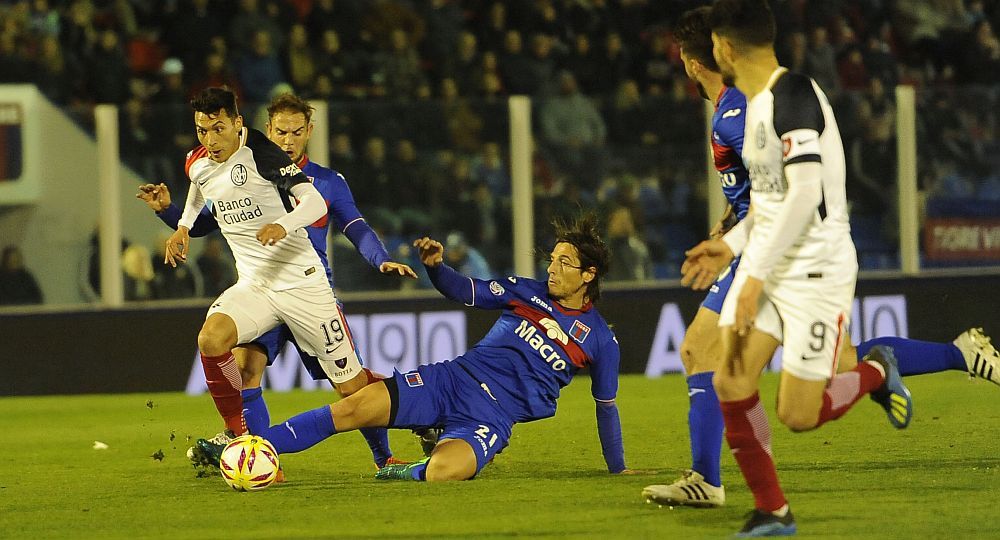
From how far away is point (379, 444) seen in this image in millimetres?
6883

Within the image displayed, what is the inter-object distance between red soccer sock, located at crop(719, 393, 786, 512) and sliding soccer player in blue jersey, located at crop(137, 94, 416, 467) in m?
2.14

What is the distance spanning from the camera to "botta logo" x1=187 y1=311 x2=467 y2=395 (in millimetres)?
11453

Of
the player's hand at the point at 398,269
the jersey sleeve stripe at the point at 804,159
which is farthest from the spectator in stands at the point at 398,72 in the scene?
the jersey sleeve stripe at the point at 804,159

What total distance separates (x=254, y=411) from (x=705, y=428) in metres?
2.47

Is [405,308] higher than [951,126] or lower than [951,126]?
lower

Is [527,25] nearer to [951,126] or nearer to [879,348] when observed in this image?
[951,126]

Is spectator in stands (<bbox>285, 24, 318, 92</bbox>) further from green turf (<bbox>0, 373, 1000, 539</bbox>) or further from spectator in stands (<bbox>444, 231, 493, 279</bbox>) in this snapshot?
green turf (<bbox>0, 373, 1000, 539</bbox>)

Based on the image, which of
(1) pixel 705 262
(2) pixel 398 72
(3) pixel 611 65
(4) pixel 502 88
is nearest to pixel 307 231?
(1) pixel 705 262

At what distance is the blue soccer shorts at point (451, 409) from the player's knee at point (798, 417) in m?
1.77

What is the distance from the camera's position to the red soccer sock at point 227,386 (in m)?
6.68

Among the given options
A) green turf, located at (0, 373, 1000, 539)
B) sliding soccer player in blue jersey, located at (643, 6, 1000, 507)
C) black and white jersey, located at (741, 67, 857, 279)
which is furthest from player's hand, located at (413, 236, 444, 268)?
black and white jersey, located at (741, 67, 857, 279)

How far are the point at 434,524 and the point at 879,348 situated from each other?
6.23 feet

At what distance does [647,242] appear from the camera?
12023mm

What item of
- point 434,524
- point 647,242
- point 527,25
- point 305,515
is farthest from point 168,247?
point 527,25
